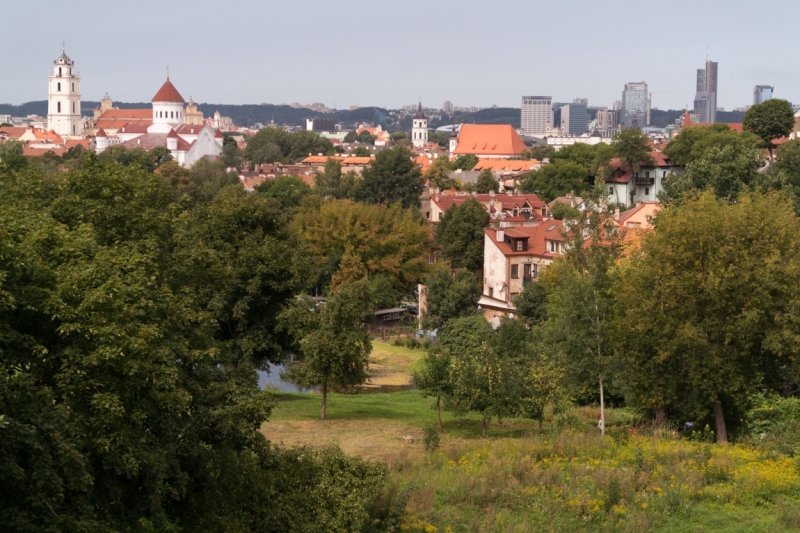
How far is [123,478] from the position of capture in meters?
10.4

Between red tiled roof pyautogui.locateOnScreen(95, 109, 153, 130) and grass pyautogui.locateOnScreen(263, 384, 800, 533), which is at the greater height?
red tiled roof pyautogui.locateOnScreen(95, 109, 153, 130)

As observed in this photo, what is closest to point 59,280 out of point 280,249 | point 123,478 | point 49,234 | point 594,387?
point 49,234

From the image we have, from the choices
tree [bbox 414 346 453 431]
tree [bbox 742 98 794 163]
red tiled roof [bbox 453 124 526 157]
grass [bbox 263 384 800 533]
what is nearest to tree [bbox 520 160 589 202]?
tree [bbox 742 98 794 163]

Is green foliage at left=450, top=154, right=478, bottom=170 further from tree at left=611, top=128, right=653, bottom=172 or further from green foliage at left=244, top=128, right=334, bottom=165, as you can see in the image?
tree at left=611, top=128, right=653, bottom=172

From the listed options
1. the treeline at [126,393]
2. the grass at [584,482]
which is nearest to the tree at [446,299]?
the grass at [584,482]

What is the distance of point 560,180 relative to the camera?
2736 inches

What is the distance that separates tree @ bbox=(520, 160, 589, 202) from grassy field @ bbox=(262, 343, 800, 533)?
5008 cm

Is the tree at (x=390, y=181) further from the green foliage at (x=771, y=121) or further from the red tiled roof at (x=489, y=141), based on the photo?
the red tiled roof at (x=489, y=141)

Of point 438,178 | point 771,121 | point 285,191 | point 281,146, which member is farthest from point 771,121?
point 281,146

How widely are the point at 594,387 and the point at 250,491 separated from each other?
1474 cm

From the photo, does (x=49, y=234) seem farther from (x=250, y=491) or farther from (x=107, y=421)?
(x=250, y=491)

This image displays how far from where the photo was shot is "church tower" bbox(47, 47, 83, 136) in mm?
164250

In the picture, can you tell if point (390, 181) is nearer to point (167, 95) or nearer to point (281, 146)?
point (281, 146)

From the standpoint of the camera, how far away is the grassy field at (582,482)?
13.1 m
